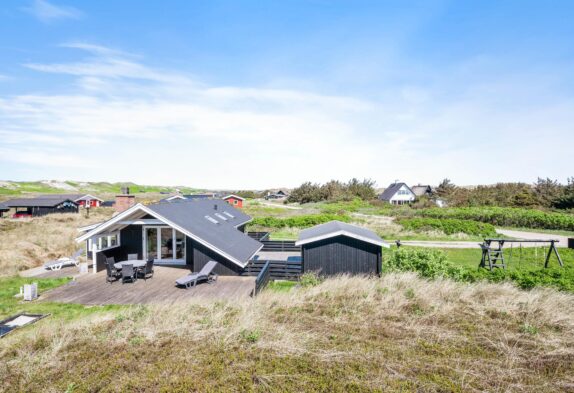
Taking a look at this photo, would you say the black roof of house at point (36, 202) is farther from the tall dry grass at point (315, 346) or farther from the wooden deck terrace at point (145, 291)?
the tall dry grass at point (315, 346)

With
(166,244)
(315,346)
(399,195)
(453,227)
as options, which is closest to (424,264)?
(315,346)

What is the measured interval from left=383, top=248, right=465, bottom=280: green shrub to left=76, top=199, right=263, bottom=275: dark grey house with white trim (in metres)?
7.01

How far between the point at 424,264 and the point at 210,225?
439 inches

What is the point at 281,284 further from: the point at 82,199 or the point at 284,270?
the point at 82,199

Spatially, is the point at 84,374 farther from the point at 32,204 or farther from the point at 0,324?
the point at 32,204

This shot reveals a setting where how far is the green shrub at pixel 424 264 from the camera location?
1279 cm

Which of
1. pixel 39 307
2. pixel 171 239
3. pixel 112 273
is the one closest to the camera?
pixel 39 307

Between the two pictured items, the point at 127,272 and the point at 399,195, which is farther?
the point at 399,195

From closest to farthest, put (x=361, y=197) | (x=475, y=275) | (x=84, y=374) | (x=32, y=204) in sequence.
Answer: (x=84, y=374) < (x=475, y=275) < (x=32, y=204) < (x=361, y=197)

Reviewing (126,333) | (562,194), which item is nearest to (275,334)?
(126,333)

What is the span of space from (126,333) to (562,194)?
197 ft

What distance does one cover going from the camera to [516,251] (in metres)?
23.3

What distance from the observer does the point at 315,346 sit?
7.00 meters

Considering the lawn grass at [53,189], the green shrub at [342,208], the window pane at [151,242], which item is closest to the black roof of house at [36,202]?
the lawn grass at [53,189]
